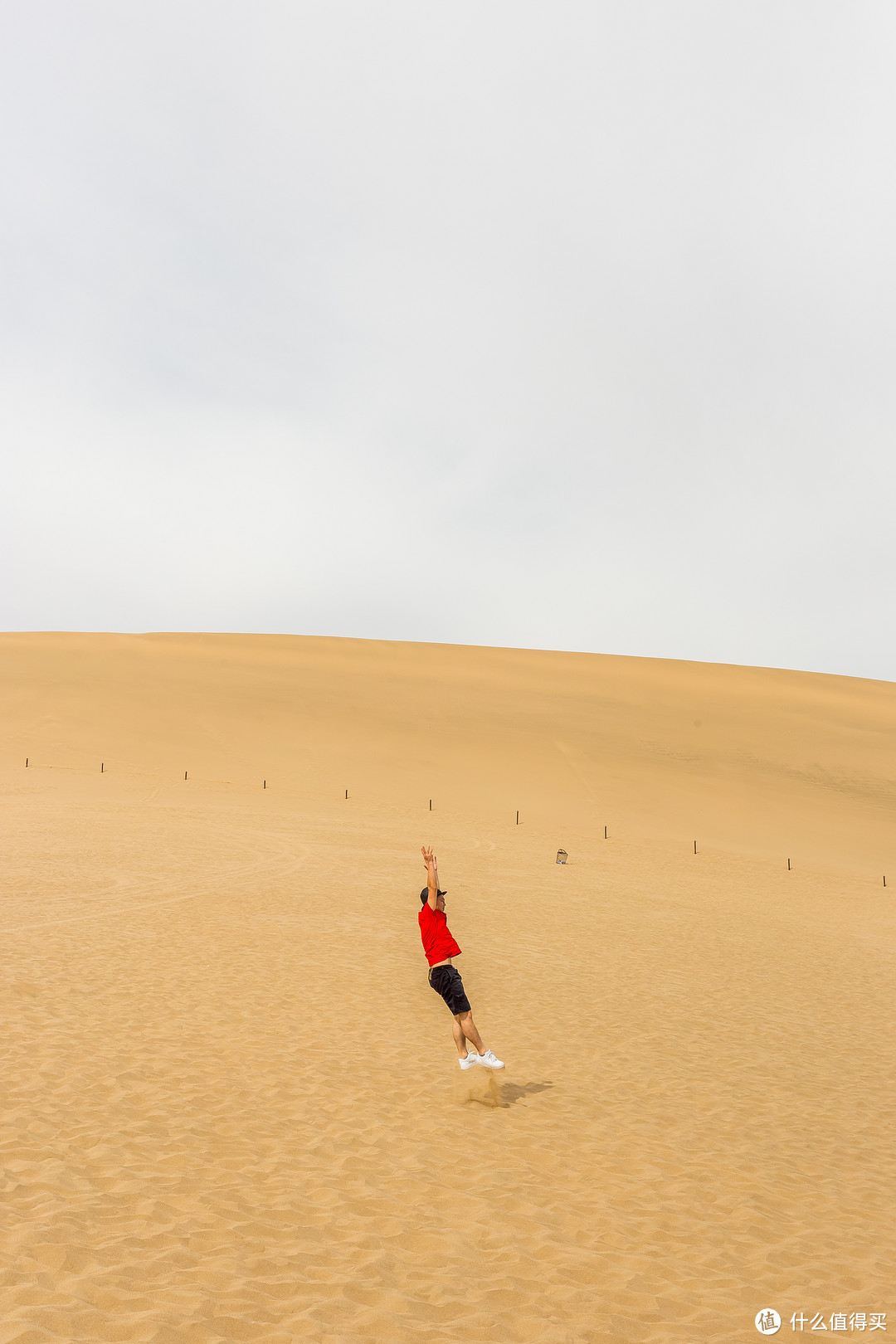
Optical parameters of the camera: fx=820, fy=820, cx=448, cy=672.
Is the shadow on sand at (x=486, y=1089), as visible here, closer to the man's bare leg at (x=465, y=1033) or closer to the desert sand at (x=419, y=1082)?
the desert sand at (x=419, y=1082)

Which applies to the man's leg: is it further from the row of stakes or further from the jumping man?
the row of stakes

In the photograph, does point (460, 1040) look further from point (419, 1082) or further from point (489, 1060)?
point (419, 1082)

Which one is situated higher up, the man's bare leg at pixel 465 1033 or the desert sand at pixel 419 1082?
the man's bare leg at pixel 465 1033

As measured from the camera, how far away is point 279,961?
13133 millimetres

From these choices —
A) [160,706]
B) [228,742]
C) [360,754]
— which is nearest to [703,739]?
[360,754]

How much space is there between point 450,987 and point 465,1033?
63cm

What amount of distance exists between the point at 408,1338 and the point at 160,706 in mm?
40385

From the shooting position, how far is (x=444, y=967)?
335 inches

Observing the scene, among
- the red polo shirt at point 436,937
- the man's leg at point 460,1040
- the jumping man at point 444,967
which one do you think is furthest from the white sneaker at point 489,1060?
the red polo shirt at point 436,937

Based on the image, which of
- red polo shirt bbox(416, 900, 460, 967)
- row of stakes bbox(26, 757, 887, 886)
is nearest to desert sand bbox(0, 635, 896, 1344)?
row of stakes bbox(26, 757, 887, 886)

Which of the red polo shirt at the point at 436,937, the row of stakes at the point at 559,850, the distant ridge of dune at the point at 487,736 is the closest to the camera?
the red polo shirt at the point at 436,937

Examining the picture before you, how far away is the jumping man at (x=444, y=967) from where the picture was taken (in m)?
8.42

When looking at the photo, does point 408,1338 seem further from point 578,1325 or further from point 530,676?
point 530,676

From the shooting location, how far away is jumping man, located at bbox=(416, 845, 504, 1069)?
8422 millimetres
